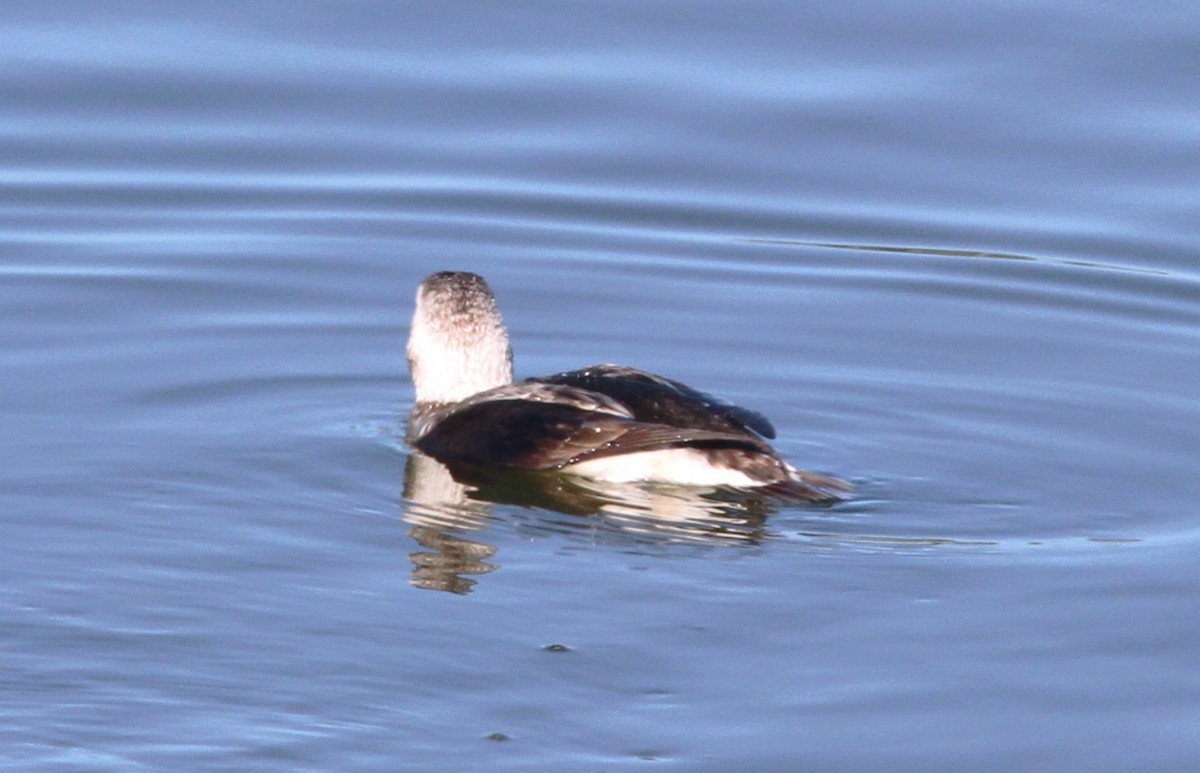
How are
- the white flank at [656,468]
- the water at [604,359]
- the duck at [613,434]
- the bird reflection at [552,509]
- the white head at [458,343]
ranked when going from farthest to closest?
the white head at [458,343], the white flank at [656,468], the duck at [613,434], the bird reflection at [552,509], the water at [604,359]

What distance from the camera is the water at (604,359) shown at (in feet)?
27.0

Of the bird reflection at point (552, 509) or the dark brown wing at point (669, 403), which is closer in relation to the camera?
the bird reflection at point (552, 509)

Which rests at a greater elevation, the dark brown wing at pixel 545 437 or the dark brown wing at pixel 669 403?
the dark brown wing at pixel 669 403

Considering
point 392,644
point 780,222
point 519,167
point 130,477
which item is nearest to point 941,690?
point 392,644

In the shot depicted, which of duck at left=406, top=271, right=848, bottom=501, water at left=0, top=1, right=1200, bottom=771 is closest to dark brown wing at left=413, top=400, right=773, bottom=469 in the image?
duck at left=406, top=271, right=848, bottom=501

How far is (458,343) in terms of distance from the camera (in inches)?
472

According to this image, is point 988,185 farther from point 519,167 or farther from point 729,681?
point 729,681

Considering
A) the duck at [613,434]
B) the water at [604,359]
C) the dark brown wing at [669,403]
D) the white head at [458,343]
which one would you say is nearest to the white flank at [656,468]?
the duck at [613,434]

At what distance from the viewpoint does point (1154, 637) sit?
9.01 meters

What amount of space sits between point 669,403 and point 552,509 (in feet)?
2.77

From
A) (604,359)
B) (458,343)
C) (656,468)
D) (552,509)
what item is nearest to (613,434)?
(656,468)

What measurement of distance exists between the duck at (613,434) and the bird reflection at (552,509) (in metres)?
0.07

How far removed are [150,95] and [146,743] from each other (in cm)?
1006

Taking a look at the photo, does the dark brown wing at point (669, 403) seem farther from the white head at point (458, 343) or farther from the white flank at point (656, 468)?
the white head at point (458, 343)
